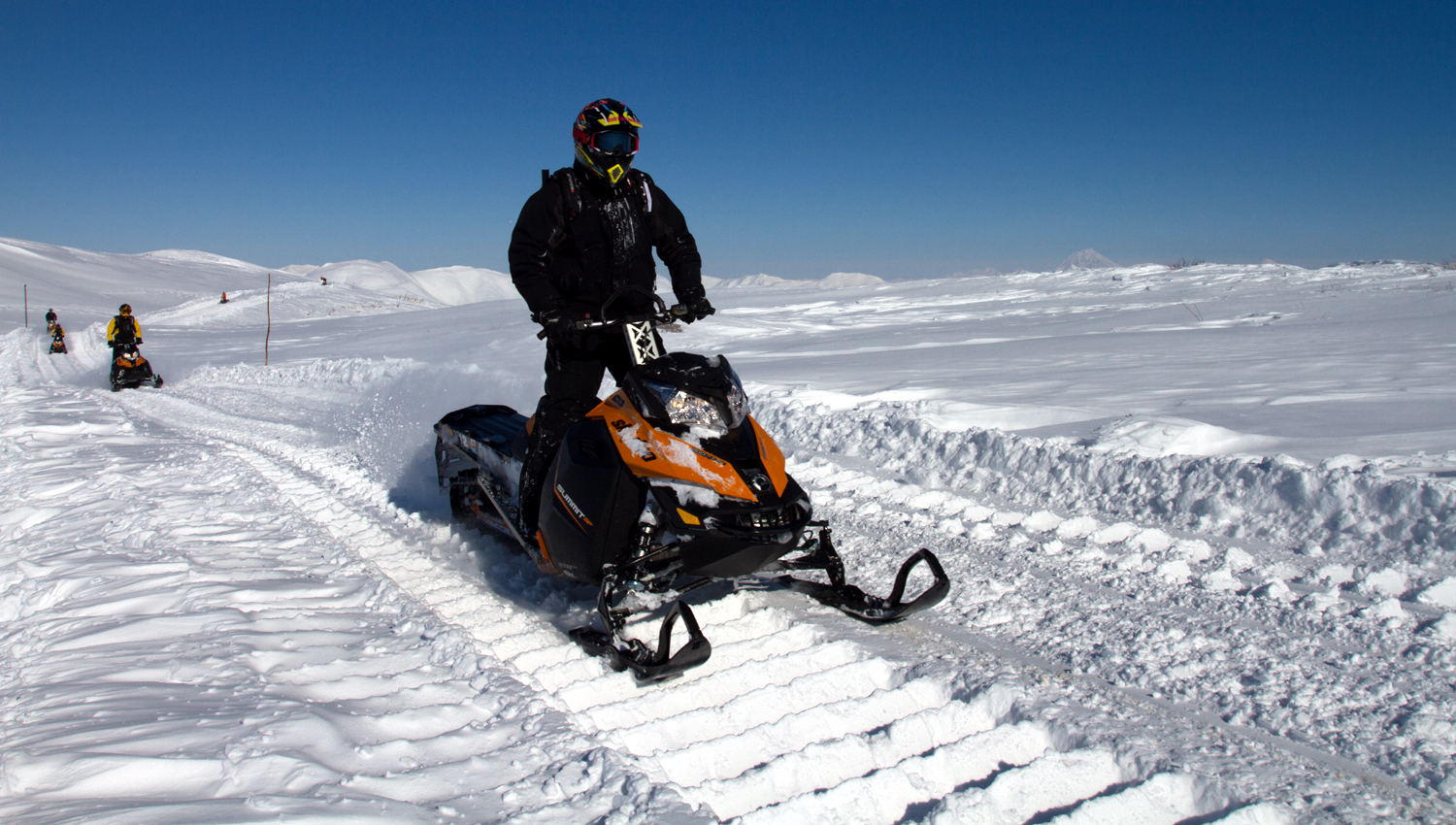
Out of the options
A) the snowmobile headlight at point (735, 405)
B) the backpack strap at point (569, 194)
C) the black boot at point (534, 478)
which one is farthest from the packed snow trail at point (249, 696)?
the backpack strap at point (569, 194)

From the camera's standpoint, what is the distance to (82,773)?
1.85 m

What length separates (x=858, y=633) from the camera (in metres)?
3.00

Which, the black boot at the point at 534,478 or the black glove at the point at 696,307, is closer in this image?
the black glove at the point at 696,307

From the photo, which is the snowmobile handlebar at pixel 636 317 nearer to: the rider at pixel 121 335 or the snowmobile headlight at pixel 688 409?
the snowmobile headlight at pixel 688 409

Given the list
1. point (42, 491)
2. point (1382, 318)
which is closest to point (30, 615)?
point (42, 491)

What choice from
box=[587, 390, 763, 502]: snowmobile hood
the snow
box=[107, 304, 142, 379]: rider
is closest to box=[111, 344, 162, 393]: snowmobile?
box=[107, 304, 142, 379]: rider

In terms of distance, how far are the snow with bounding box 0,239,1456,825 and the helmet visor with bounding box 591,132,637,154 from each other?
187 centimetres

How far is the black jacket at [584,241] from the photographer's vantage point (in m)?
3.45

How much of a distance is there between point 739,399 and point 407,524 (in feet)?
8.63

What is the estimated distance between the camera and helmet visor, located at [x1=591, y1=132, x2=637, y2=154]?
329cm

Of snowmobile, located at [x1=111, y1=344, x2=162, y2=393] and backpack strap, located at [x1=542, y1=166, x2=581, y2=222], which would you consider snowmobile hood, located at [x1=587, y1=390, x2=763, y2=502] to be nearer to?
backpack strap, located at [x1=542, y1=166, x2=581, y2=222]

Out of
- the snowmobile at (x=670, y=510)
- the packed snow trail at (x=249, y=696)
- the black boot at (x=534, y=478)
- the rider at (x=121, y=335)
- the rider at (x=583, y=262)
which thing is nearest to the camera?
the packed snow trail at (x=249, y=696)

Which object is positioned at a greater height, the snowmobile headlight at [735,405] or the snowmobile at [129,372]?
the snowmobile at [129,372]

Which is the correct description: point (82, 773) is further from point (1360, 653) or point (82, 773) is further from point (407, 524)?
point (1360, 653)
